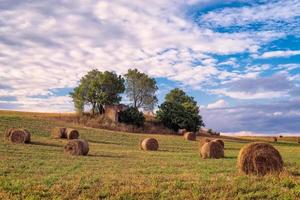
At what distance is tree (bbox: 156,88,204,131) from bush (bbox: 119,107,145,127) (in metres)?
4.62

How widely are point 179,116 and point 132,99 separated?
12097 mm

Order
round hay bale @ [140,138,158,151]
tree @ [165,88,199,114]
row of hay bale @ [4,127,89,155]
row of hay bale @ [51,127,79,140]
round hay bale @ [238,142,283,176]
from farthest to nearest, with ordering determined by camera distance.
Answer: tree @ [165,88,199,114]
row of hay bale @ [51,127,79,140]
round hay bale @ [140,138,158,151]
row of hay bale @ [4,127,89,155]
round hay bale @ [238,142,283,176]

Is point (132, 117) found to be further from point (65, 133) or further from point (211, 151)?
point (211, 151)

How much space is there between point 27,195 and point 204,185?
5.20 metres

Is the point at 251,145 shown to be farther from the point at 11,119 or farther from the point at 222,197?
the point at 11,119

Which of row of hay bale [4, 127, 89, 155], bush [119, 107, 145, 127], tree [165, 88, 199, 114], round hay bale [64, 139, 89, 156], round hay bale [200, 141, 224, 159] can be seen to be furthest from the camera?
tree [165, 88, 199, 114]

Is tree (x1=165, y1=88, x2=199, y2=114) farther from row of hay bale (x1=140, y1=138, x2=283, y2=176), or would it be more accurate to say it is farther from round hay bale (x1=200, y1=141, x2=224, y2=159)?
row of hay bale (x1=140, y1=138, x2=283, y2=176)

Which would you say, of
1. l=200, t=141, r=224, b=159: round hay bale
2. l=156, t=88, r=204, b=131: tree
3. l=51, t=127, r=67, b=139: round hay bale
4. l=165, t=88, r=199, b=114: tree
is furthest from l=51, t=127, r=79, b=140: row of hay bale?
l=165, t=88, r=199, b=114: tree

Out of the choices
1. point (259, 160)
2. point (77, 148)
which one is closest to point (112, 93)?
point (77, 148)

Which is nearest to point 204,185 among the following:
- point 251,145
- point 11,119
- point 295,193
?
point 295,193

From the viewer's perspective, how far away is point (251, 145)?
18.5 meters

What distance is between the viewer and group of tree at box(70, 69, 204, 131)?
258ft

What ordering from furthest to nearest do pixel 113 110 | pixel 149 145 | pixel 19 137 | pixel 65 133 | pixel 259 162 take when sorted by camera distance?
pixel 113 110
pixel 65 133
pixel 149 145
pixel 19 137
pixel 259 162

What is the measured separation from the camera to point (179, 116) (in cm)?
7881
